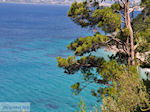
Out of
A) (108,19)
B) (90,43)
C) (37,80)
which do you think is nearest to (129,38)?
(108,19)

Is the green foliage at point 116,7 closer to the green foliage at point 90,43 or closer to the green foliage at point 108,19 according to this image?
the green foliage at point 108,19

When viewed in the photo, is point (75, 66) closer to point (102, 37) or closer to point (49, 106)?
point (102, 37)

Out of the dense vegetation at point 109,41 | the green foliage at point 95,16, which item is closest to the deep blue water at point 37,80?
the dense vegetation at point 109,41

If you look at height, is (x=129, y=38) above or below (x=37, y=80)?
above

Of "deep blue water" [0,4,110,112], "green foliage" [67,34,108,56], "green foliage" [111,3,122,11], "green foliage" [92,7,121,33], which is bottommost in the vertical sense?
"deep blue water" [0,4,110,112]

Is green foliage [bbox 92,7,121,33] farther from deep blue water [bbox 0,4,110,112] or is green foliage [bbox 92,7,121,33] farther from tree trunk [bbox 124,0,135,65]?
deep blue water [bbox 0,4,110,112]

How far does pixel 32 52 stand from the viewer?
47.5m

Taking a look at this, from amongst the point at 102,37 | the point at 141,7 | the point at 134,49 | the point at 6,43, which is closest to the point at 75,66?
the point at 102,37

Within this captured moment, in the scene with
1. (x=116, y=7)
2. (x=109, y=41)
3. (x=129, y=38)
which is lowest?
(x=109, y=41)

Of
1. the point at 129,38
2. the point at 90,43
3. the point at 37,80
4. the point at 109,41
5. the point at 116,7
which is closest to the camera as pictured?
the point at 90,43

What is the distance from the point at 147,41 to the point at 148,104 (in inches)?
217

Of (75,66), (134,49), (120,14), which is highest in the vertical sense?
(120,14)

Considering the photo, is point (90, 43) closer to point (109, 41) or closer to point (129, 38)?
point (109, 41)

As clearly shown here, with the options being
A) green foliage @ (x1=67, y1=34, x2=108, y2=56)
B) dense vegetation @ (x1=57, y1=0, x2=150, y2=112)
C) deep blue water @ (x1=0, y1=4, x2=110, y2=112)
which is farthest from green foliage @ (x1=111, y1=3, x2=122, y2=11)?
deep blue water @ (x1=0, y1=4, x2=110, y2=112)
